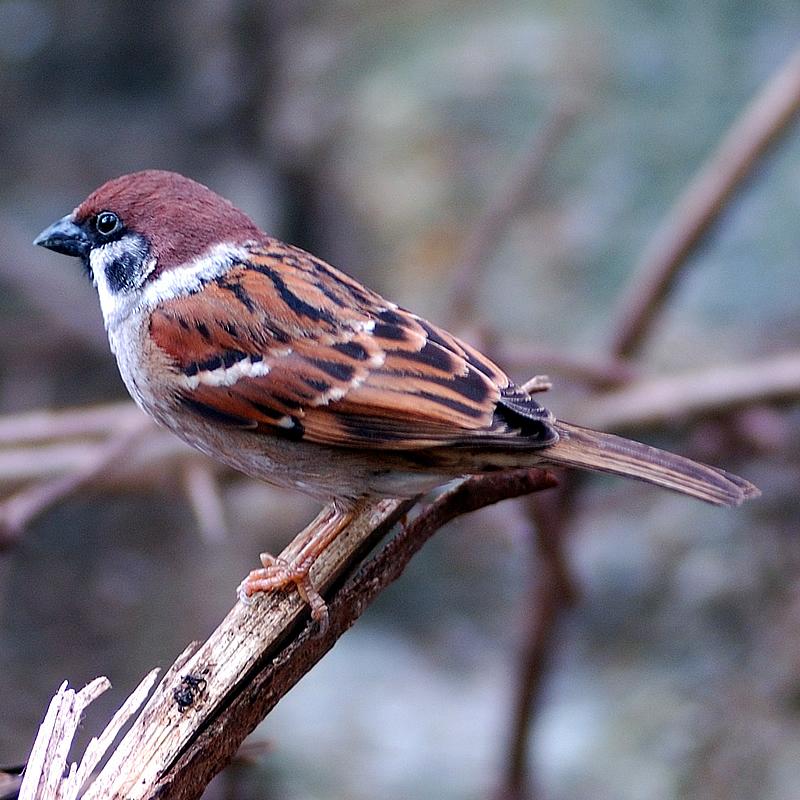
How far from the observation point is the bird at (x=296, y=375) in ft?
10.2

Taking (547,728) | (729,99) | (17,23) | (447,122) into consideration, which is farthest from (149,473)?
(17,23)

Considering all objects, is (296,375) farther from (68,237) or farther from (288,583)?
(68,237)

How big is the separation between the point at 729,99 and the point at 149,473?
3921mm

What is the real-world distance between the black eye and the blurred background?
0.82 m

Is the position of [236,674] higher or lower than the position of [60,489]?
lower

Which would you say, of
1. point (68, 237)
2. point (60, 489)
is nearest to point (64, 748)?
point (60, 489)

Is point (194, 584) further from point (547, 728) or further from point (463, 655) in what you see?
point (547, 728)

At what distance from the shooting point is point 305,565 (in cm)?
296

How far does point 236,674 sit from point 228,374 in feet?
3.39

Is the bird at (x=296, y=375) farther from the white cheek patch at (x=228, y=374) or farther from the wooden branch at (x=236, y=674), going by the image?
the wooden branch at (x=236, y=674)

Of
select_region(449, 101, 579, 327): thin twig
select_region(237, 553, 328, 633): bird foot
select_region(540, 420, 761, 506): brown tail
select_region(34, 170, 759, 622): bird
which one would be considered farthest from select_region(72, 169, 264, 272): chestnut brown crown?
select_region(449, 101, 579, 327): thin twig

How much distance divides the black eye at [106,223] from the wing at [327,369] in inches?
11.9

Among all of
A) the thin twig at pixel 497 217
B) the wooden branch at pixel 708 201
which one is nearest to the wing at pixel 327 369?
the thin twig at pixel 497 217

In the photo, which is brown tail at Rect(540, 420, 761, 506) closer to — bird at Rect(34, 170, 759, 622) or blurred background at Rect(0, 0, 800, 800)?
bird at Rect(34, 170, 759, 622)
